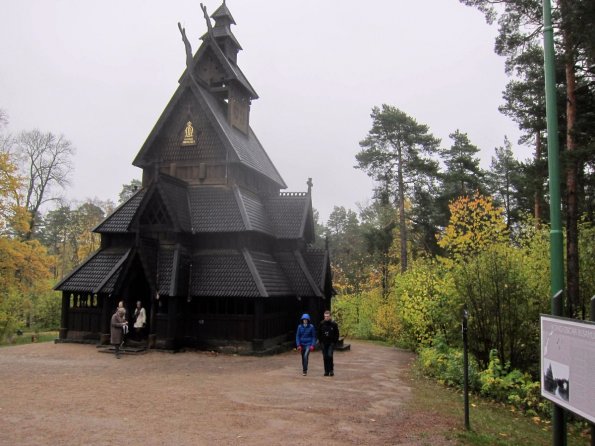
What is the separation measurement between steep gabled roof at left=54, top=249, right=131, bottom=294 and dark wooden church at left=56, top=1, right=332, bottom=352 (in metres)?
0.05

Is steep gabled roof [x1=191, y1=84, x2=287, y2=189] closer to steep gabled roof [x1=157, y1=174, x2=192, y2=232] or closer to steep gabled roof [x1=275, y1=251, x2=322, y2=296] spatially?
steep gabled roof [x1=157, y1=174, x2=192, y2=232]

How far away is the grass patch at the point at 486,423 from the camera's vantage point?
7921 millimetres

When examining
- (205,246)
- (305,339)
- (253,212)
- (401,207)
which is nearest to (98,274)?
(205,246)

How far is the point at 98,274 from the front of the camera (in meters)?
20.3

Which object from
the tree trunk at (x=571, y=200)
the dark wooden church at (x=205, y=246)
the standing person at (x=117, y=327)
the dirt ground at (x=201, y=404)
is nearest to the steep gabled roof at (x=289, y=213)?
the dark wooden church at (x=205, y=246)

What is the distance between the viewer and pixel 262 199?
79.4ft

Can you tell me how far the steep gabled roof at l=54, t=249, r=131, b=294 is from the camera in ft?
64.0

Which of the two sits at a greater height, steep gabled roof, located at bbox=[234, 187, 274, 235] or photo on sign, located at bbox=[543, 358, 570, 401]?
steep gabled roof, located at bbox=[234, 187, 274, 235]

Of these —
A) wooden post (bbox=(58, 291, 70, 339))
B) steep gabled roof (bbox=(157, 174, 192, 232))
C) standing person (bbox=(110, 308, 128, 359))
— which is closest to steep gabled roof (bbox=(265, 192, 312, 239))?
steep gabled roof (bbox=(157, 174, 192, 232))

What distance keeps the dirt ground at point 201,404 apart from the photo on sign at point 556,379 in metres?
2.44

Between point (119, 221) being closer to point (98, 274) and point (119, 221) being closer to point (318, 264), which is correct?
point (98, 274)

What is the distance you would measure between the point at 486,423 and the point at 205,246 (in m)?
13.9

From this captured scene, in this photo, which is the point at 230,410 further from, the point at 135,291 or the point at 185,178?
the point at 185,178

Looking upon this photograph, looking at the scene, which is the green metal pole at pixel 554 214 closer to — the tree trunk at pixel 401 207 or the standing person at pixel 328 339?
the standing person at pixel 328 339
